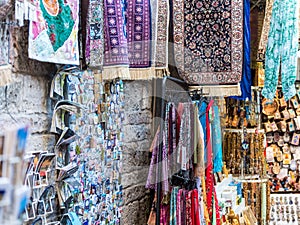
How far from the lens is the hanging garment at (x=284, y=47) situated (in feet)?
15.6

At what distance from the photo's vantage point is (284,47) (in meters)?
4.83

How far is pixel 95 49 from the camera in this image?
2.43 metres

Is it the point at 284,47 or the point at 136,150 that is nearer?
the point at 136,150

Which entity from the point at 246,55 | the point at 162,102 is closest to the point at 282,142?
the point at 246,55

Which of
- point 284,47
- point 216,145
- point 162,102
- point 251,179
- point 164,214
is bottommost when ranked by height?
point 251,179

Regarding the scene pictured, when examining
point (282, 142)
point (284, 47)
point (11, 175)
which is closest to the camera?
point (11, 175)

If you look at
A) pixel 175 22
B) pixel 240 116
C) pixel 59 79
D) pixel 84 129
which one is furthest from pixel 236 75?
pixel 240 116

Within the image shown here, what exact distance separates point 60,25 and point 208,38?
1651mm

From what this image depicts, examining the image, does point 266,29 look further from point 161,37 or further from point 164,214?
point 164,214

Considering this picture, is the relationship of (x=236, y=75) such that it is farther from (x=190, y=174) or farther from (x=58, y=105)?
(x=58, y=105)

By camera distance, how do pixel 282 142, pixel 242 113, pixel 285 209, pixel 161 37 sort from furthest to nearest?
pixel 282 142, pixel 285 209, pixel 242 113, pixel 161 37

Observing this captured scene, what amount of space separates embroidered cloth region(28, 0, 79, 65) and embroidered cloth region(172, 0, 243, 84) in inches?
57.5

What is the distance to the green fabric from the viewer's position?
6.84 feet

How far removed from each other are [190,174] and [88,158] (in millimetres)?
1007
